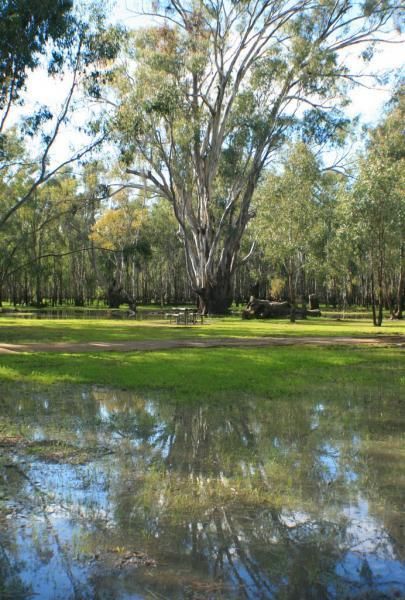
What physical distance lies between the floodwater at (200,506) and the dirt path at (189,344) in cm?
920

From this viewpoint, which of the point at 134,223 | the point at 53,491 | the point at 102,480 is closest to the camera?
the point at 53,491

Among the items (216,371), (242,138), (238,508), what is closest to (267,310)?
(242,138)

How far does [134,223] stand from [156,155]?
1696 cm

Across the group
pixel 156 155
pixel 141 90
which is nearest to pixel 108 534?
pixel 141 90

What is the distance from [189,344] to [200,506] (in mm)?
14740

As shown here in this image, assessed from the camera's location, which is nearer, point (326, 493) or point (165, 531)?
point (165, 531)

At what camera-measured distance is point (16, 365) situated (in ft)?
46.9

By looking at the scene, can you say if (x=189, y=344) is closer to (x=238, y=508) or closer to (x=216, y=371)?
(x=216, y=371)

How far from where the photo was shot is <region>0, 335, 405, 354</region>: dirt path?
18.3m

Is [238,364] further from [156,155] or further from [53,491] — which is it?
[156,155]

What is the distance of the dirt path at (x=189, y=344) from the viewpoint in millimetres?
18297

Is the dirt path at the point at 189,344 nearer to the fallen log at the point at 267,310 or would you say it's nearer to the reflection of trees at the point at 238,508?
the reflection of trees at the point at 238,508

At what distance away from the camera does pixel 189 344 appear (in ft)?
65.7

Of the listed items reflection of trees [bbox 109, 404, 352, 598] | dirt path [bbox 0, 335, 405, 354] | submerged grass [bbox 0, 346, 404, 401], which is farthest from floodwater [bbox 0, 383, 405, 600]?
dirt path [bbox 0, 335, 405, 354]
